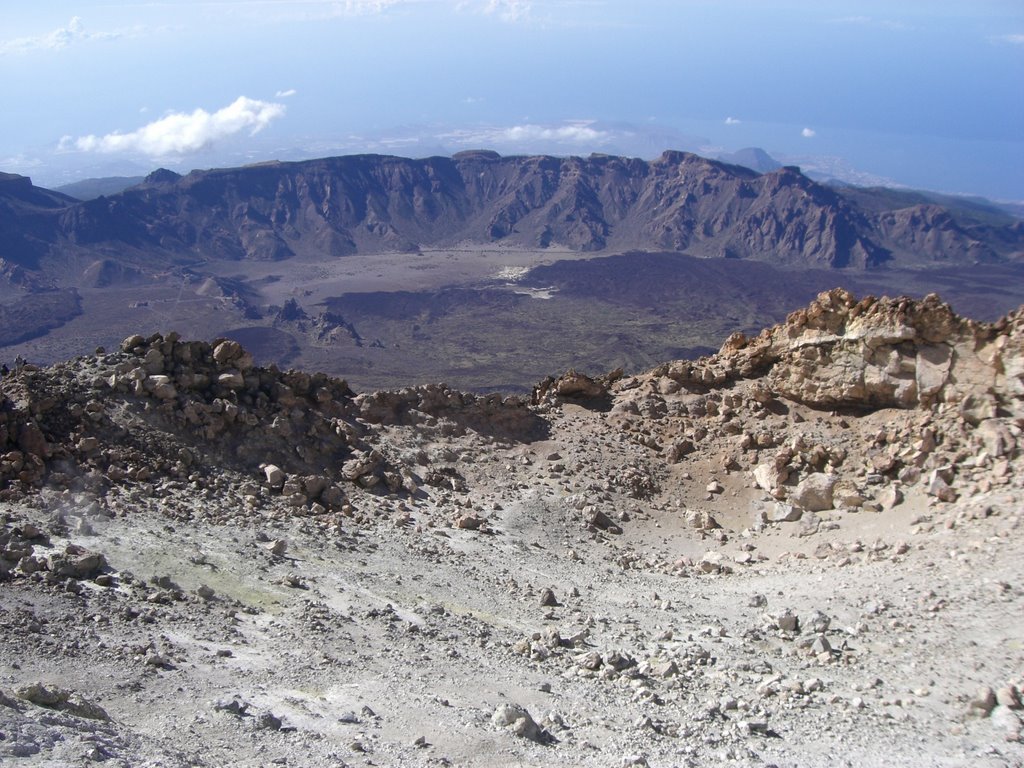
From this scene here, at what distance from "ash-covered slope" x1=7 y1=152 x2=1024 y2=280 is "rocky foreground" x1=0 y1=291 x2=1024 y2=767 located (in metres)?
111

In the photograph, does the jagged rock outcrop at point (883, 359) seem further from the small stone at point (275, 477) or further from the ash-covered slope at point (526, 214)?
the ash-covered slope at point (526, 214)

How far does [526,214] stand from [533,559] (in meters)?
137

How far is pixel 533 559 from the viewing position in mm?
14117

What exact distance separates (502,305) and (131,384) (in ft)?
263

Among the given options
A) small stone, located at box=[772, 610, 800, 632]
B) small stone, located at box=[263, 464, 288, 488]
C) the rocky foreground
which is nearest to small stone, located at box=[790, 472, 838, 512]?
the rocky foreground

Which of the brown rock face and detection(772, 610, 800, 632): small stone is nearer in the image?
detection(772, 610, 800, 632): small stone

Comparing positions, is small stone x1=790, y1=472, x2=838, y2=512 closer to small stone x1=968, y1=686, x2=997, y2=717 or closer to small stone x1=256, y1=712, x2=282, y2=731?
small stone x1=968, y1=686, x2=997, y2=717

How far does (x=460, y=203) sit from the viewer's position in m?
152

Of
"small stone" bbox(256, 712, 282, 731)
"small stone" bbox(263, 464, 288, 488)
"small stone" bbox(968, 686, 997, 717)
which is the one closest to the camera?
"small stone" bbox(256, 712, 282, 731)

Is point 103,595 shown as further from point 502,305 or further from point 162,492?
point 502,305

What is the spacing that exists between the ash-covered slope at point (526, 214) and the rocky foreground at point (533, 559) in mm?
110586

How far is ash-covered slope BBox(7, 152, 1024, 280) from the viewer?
12769 centimetres

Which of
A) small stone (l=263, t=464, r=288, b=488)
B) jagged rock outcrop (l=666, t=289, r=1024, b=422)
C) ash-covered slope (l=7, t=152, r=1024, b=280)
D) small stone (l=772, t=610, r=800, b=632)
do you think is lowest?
small stone (l=772, t=610, r=800, b=632)

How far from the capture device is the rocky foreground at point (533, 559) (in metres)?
8.17
